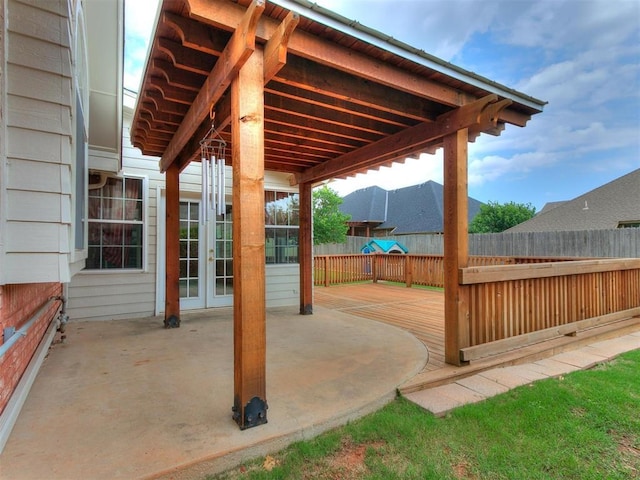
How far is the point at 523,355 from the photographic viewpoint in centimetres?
336

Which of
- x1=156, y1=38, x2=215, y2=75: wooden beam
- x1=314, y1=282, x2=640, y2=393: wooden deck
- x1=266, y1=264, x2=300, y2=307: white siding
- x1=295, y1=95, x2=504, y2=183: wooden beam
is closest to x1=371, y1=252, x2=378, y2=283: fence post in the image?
x1=314, y1=282, x2=640, y2=393: wooden deck

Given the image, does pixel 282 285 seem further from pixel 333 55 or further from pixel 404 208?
pixel 404 208

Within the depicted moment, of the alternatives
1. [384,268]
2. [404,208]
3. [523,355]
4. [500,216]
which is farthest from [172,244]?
[404,208]

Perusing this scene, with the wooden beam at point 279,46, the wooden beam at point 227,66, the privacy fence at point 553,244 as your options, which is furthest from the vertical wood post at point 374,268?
the wooden beam at point 279,46

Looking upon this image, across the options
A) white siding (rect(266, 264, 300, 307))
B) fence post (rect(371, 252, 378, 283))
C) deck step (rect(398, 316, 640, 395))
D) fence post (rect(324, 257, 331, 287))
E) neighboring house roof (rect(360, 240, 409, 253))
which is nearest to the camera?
deck step (rect(398, 316, 640, 395))

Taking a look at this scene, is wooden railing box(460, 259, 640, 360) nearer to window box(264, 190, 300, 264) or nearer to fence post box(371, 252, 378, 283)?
window box(264, 190, 300, 264)

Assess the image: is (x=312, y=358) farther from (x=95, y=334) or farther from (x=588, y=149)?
(x=588, y=149)

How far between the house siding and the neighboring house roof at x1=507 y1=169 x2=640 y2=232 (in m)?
15.0

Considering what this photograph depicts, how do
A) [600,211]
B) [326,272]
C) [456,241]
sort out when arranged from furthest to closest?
[600,211], [326,272], [456,241]

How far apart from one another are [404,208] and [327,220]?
30.4 feet

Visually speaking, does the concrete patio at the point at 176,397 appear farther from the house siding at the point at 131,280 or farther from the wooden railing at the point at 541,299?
the wooden railing at the point at 541,299

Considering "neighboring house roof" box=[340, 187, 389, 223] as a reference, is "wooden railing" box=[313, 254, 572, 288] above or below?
below

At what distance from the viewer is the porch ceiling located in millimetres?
1994

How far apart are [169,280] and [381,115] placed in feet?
11.6
